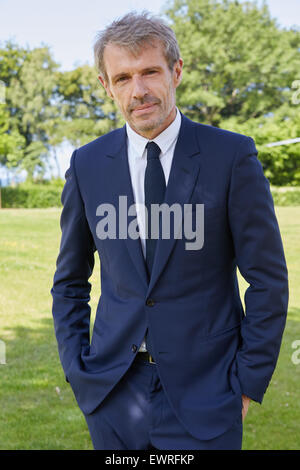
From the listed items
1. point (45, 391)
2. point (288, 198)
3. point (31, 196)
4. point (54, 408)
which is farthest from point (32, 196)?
point (54, 408)

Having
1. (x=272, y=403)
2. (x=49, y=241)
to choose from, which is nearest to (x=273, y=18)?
(x=49, y=241)

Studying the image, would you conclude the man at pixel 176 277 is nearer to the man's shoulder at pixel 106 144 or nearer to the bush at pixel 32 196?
the man's shoulder at pixel 106 144

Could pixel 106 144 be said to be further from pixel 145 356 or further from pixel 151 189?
pixel 145 356

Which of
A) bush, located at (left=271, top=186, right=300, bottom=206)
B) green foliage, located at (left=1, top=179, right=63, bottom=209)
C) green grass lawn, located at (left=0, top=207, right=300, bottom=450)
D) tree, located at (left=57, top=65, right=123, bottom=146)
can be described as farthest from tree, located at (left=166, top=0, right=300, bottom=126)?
green grass lawn, located at (left=0, top=207, right=300, bottom=450)

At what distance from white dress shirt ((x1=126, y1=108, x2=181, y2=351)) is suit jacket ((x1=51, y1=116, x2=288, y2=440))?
4 cm

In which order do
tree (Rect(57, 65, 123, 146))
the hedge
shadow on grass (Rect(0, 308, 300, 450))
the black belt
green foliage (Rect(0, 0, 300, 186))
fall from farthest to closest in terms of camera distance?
tree (Rect(57, 65, 123, 146)) < green foliage (Rect(0, 0, 300, 186)) < the hedge < shadow on grass (Rect(0, 308, 300, 450)) < the black belt

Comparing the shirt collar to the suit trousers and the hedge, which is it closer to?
the suit trousers

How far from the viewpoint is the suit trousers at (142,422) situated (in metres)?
2.09

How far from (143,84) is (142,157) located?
30 cm

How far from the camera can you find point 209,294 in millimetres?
2113

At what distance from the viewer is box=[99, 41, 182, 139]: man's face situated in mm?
2135

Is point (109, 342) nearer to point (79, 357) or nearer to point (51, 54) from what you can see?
point (79, 357)

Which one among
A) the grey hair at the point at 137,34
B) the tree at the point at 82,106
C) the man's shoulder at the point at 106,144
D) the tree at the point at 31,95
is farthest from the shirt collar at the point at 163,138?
the tree at the point at 31,95

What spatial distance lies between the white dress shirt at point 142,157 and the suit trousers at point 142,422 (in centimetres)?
14
